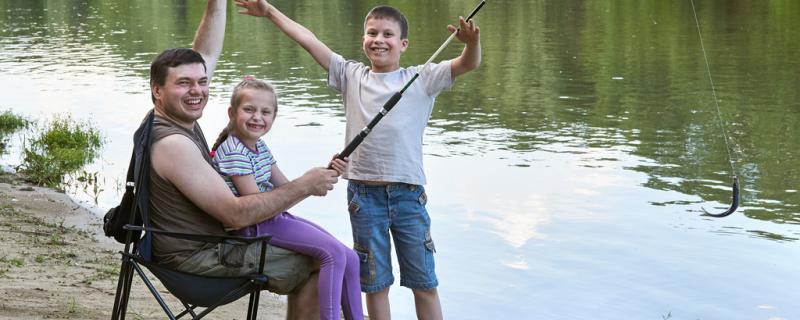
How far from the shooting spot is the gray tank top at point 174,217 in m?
3.50

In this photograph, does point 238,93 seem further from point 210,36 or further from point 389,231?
point 389,231

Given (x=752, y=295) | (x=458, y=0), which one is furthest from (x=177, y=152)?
(x=458, y=0)

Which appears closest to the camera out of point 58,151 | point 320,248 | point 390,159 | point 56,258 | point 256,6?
point 320,248

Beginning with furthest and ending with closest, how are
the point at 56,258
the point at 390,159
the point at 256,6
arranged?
1. the point at 56,258
2. the point at 256,6
3. the point at 390,159

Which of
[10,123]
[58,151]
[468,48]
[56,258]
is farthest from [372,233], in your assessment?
[10,123]

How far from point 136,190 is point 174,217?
0.51 ft

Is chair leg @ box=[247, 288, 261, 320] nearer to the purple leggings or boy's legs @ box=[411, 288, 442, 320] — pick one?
the purple leggings

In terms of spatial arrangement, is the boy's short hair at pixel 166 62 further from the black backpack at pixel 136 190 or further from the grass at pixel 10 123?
A: the grass at pixel 10 123

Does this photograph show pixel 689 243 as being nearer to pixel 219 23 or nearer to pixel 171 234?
pixel 219 23

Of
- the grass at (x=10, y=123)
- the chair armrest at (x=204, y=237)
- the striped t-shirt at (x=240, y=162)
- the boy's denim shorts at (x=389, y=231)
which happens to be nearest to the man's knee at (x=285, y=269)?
the chair armrest at (x=204, y=237)

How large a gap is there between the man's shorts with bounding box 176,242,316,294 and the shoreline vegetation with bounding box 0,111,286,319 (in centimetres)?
135

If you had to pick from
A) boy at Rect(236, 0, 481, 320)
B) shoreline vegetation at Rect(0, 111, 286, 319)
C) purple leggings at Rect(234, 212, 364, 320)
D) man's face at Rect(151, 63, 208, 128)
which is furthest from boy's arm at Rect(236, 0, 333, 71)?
shoreline vegetation at Rect(0, 111, 286, 319)

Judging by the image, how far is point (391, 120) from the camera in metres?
4.17

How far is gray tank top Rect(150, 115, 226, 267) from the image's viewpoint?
350 centimetres
